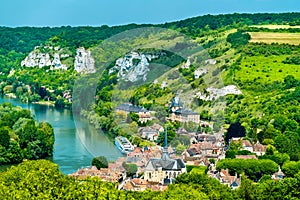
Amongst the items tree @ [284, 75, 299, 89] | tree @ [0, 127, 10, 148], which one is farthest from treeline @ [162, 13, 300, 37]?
tree @ [0, 127, 10, 148]

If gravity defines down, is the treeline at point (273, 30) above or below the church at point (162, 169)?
above

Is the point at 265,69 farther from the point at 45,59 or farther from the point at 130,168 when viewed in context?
the point at 45,59

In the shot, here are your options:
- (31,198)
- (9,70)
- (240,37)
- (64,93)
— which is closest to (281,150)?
(31,198)

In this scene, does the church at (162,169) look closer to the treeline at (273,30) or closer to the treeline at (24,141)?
the treeline at (24,141)

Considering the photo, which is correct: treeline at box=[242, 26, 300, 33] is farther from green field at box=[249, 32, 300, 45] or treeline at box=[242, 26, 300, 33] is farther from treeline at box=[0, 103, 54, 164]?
treeline at box=[0, 103, 54, 164]

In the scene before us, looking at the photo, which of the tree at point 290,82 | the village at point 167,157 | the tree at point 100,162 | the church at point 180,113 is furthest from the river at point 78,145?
the tree at point 290,82

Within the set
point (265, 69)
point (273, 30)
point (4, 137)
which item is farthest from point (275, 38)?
point (4, 137)
